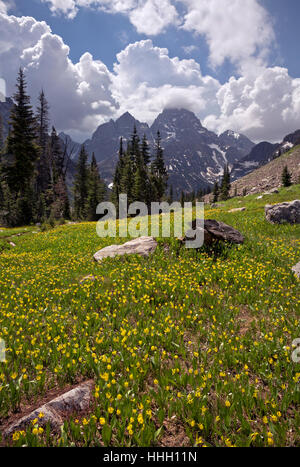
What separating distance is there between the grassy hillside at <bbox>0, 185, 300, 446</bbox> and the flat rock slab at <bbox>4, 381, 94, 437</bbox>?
0.13 metres

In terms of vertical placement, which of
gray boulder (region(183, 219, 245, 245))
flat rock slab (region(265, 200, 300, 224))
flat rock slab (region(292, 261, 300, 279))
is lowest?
flat rock slab (region(292, 261, 300, 279))

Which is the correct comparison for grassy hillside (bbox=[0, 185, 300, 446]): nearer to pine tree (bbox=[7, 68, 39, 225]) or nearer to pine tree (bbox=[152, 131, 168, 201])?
pine tree (bbox=[7, 68, 39, 225])

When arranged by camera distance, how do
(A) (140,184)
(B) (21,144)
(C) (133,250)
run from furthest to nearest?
1. (A) (140,184)
2. (B) (21,144)
3. (C) (133,250)

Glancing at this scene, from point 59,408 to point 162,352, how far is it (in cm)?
175

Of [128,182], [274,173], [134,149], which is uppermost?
[274,173]

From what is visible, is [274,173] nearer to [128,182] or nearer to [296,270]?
[128,182]

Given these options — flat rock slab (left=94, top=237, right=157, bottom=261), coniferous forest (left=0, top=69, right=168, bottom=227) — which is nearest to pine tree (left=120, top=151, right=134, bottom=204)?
coniferous forest (left=0, top=69, right=168, bottom=227)

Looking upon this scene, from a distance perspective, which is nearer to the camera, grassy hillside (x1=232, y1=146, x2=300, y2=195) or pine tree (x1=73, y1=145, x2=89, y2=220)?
pine tree (x1=73, y1=145, x2=89, y2=220)

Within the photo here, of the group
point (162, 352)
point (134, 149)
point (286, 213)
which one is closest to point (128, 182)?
point (134, 149)

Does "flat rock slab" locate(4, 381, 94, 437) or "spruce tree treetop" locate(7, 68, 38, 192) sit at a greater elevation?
"spruce tree treetop" locate(7, 68, 38, 192)

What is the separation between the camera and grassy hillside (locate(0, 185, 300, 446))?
2.80m

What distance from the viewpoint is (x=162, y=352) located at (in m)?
4.09

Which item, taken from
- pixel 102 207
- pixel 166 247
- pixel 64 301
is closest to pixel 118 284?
pixel 64 301
